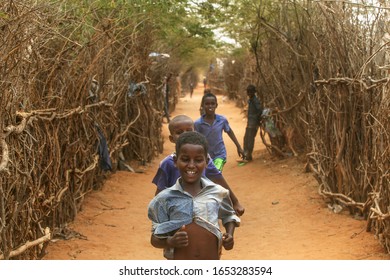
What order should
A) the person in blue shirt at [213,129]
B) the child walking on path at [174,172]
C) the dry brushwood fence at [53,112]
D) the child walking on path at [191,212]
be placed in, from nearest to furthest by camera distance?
the child walking on path at [191,212] < the child walking on path at [174,172] < the dry brushwood fence at [53,112] < the person in blue shirt at [213,129]

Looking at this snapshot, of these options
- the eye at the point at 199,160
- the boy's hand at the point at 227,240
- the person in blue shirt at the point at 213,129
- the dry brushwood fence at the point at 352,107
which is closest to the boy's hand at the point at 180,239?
the boy's hand at the point at 227,240

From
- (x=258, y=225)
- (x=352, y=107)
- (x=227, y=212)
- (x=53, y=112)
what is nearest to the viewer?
(x=227, y=212)

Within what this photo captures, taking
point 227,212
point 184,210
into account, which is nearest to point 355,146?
point 227,212

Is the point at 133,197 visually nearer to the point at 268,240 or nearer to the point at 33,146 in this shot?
the point at 268,240

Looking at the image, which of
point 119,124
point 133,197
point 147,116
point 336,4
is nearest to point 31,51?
point 336,4

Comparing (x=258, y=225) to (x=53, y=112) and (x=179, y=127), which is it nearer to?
(x=53, y=112)

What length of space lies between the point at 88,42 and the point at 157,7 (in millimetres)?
3088

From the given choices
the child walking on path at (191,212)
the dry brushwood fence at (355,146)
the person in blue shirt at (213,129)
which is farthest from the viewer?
the person in blue shirt at (213,129)

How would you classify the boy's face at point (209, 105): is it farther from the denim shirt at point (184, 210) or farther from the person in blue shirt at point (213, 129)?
the denim shirt at point (184, 210)

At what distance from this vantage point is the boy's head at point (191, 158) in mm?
2840

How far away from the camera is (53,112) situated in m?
4.89

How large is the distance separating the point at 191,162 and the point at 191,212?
0.24 m

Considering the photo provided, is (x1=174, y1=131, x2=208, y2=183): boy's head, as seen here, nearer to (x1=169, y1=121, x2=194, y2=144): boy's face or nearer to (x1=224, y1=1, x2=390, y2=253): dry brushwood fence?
(x1=169, y1=121, x2=194, y2=144): boy's face

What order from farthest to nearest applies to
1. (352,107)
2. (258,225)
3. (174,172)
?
1. (258,225)
2. (352,107)
3. (174,172)
